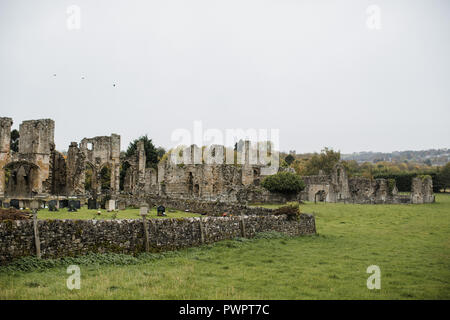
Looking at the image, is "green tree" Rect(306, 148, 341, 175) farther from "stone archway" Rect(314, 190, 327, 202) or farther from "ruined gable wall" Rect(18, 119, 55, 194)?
"ruined gable wall" Rect(18, 119, 55, 194)

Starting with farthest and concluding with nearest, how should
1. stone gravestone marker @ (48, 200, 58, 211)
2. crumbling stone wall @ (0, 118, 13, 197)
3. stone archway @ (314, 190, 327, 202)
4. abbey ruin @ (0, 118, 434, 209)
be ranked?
stone archway @ (314, 190, 327, 202), abbey ruin @ (0, 118, 434, 209), crumbling stone wall @ (0, 118, 13, 197), stone gravestone marker @ (48, 200, 58, 211)

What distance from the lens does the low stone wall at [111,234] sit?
31.1ft

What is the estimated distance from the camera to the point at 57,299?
708cm

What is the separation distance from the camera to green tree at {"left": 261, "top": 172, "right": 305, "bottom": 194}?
123 ft

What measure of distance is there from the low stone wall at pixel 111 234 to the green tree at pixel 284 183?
22.4 m

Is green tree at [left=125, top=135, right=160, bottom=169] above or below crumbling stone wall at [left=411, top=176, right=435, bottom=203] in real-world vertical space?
above

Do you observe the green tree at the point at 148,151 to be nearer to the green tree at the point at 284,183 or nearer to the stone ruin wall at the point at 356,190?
the stone ruin wall at the point at 356,190

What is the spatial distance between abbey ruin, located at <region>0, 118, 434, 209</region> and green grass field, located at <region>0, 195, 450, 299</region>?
14.5m

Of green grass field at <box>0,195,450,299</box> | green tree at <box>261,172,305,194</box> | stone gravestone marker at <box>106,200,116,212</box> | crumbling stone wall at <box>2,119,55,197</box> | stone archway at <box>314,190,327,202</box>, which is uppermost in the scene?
crumbling stone wall at <box>2,119,55,197</box>

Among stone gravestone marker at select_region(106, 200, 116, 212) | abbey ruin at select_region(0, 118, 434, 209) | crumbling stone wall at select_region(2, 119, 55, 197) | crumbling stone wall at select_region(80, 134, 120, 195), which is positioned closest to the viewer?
stone gravestone marker at select_region(106, 200, 116, 212)

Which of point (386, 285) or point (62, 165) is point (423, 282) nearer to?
point (386, 285)

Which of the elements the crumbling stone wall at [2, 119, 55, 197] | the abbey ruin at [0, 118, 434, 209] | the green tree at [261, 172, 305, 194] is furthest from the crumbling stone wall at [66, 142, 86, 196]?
the green tree at [261, 172, 305, 194]

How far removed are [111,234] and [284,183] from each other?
2809 centimetres

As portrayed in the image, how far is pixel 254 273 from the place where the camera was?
971 cm
